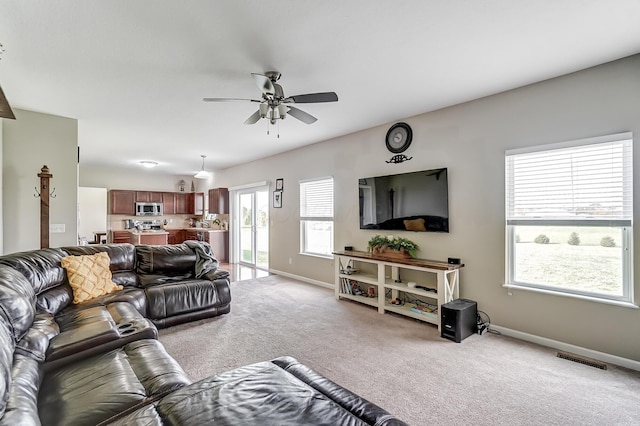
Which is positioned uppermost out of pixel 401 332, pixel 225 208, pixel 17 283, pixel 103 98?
pixel 103 98

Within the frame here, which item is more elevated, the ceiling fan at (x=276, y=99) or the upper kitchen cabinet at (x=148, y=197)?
the ceiling fan at (x=276, y=99)

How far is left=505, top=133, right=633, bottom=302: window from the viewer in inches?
103

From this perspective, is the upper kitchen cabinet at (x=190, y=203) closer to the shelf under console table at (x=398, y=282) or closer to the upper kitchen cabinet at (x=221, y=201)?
the upper kitchen cabinet at (x=221, y=201)

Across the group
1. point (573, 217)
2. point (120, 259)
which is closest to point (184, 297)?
point (120, 259)

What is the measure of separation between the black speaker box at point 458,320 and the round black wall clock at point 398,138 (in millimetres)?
2185

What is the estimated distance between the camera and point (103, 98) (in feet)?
11.1

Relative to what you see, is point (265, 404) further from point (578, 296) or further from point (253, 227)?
point (253, 227)

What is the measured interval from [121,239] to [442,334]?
8741mm

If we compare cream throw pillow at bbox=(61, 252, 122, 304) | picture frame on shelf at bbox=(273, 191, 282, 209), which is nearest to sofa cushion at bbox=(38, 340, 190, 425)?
cream throw pillow at bbox=(61, 252, 122, 304)

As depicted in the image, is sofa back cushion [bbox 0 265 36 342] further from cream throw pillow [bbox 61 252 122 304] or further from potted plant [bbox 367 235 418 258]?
potted plant [bbox 367 235 418 258]

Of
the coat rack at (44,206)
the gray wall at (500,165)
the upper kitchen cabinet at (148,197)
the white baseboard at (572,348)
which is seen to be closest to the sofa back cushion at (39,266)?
the coat rack at (44,206)

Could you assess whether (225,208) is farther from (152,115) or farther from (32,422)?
(32,422)

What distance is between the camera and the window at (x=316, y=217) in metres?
5.45

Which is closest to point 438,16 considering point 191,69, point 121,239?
point 191,69
